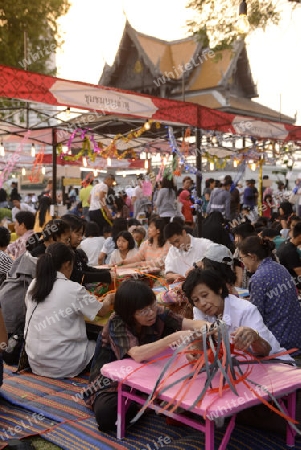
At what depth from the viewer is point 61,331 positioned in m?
4.15

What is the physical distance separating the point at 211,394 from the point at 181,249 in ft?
11.0

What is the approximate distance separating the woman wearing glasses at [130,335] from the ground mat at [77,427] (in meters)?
0.14

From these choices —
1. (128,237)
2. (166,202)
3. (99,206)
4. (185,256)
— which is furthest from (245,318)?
(99,206)

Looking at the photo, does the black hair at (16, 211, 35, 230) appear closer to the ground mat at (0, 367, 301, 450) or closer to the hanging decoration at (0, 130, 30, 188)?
the ground mat at (0, 367, 301, 450)

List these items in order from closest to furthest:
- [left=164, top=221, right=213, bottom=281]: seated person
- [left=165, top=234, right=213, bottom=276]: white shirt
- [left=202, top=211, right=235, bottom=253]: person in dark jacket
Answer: [left=164, top=221, right=213, bottom=281]: seated person < [left=165, top=234, right=213, bottom=276]: white shirt < [left=202, top=211, right=235, bottom=253]: person in dark jacket

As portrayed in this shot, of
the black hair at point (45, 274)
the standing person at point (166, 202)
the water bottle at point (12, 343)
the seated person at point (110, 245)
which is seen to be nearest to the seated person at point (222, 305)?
the black hair at point (45, 274)

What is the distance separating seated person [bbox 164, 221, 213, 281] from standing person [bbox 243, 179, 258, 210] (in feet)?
29.5

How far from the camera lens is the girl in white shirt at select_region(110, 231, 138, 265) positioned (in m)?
6.61

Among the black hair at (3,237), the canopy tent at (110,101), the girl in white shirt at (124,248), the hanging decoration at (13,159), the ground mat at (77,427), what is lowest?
the ground mat at (77,427)

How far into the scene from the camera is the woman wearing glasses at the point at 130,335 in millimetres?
3070

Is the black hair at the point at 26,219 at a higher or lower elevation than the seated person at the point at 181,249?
higher

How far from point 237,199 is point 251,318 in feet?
31.2

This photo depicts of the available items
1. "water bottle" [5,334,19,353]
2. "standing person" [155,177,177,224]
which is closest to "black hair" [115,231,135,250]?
"water bottle" [5,334,19,353]

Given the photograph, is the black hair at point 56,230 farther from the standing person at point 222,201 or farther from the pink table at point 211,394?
the standing person at point 222,201
